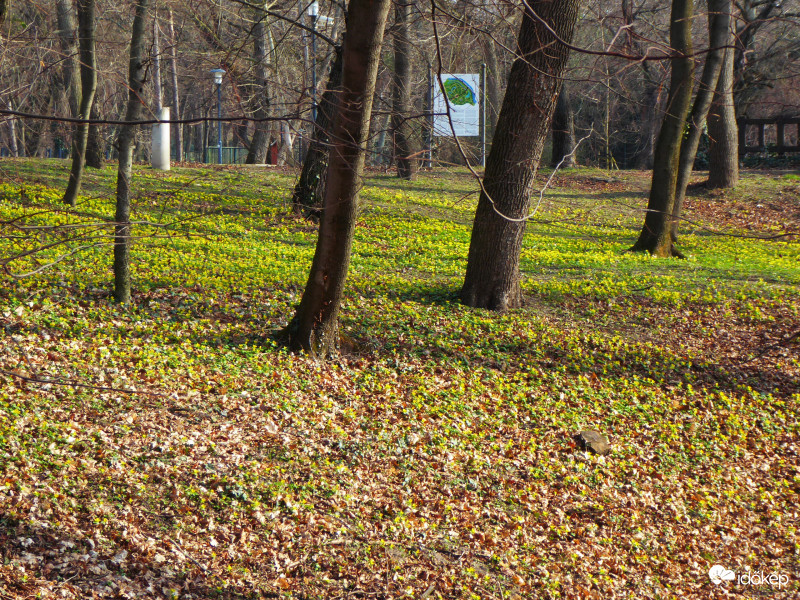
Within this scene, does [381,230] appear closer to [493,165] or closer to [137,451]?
[493,165]

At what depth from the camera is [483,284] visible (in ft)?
30.3

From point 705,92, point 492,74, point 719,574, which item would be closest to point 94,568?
point 719,574

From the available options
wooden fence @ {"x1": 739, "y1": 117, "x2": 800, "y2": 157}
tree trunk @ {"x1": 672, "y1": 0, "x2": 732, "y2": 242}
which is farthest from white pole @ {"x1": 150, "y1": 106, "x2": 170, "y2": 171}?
wooden fence @ {"x1": 739, "y1": 117, "x2": 800, "y2": 157}

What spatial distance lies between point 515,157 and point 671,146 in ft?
18.6

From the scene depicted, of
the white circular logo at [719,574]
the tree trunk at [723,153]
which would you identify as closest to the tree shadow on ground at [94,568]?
the white circular logo at [719,574]

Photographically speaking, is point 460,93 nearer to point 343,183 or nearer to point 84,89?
point 84,89

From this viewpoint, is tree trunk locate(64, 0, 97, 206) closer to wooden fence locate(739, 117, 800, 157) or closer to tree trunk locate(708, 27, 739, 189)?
tree trunk locate(708, 27, 739, 189)

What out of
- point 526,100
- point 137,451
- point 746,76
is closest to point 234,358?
point 137,451

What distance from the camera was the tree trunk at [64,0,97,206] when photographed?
1010 centimetres

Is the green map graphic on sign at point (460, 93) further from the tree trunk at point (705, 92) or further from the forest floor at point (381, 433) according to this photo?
the forest floor at point (381, 433)

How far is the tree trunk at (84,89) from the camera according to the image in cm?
1010

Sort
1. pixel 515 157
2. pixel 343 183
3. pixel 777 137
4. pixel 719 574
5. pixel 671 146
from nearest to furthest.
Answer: pixel 719 574, pixel 343 183, pixel 515 157, pixel 671 146, pixel 777 137

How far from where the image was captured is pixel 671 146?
509 inches

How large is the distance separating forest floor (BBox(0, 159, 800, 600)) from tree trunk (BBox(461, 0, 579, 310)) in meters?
0.53
